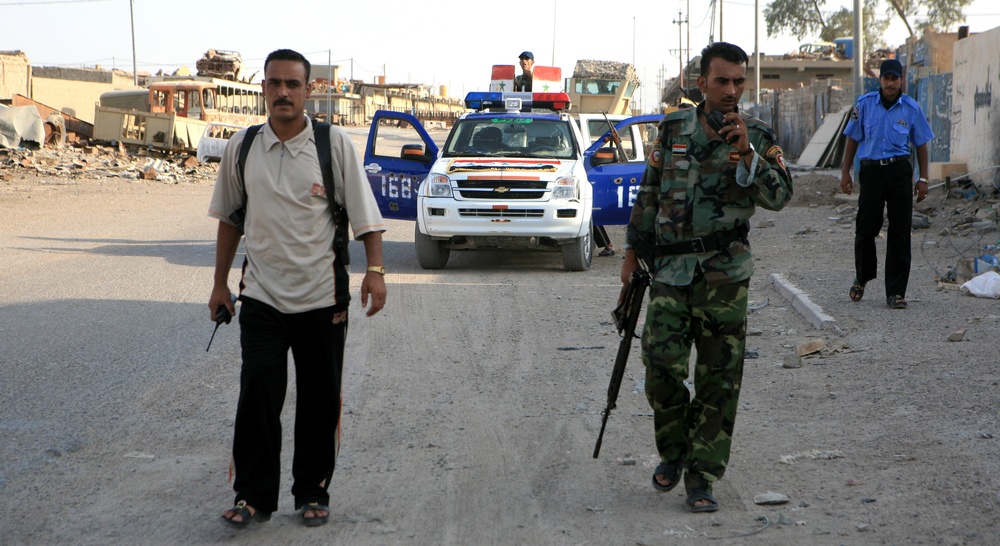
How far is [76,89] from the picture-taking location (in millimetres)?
52594

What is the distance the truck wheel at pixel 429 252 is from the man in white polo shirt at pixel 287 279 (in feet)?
25.0

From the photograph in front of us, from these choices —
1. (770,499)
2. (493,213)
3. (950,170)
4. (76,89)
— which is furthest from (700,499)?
(76,89)

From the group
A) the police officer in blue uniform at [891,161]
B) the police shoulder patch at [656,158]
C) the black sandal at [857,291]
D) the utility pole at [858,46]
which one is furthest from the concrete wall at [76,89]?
the police shoulder patch at [656,158]

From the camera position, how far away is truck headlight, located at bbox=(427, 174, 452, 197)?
451 inches

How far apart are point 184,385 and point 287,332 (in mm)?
2715

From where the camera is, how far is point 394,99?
363ft

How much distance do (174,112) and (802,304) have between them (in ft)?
104

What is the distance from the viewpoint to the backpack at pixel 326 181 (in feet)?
12.8

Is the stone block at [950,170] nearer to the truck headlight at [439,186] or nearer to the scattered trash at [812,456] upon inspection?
the truck headlight at [439,186]

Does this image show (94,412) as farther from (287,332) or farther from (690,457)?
(690,457)

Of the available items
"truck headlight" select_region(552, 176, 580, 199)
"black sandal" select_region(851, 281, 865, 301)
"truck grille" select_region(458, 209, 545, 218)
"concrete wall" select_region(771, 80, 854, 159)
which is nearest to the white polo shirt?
"black sandal" select_region(851, 281, 865, 301)

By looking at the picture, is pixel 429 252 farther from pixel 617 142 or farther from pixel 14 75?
pixel 14 75

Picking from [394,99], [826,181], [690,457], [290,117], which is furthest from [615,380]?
[394,99]

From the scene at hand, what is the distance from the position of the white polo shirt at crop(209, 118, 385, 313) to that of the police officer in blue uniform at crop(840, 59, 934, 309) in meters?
5.54
